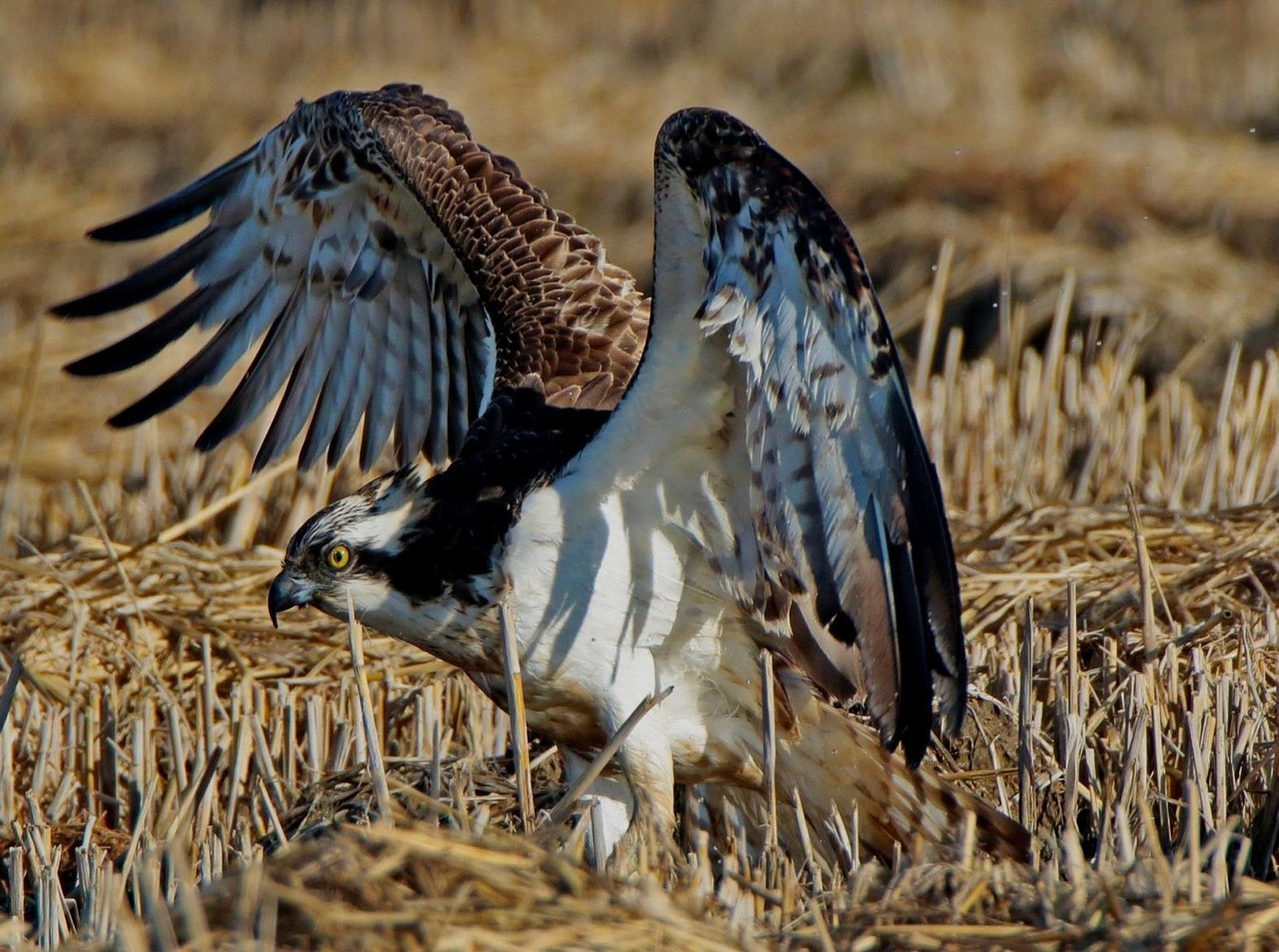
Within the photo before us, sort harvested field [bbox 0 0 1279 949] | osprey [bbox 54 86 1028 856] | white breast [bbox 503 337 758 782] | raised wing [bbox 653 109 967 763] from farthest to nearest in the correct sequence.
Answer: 1. white breast [bbox 503 337 758 782]
2. osprey [bbox 54 86 1028 856]
3. raised wing [bbox 653 109 967 763]
4. harvested field [bbox 0 0 1279 949]

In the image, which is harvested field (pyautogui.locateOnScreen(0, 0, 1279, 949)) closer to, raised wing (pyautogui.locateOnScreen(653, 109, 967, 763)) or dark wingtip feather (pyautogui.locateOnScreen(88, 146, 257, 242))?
raised wing (pyautogui.locateOnScreen(653, 109, 967, 763))

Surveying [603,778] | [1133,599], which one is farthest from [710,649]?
[1133,599]

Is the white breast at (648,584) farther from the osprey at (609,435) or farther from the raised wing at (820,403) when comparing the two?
the raised wing at (820,403)

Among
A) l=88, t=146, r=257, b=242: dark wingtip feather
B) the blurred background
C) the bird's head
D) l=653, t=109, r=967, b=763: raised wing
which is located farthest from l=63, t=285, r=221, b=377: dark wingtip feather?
l=653, t=109, r=967, b=763: raised wing

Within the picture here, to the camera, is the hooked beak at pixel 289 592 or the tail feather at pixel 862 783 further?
the hooked beak at pixel 289 592

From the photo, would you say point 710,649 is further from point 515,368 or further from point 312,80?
point 312,80

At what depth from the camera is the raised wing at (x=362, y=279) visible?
4.85m

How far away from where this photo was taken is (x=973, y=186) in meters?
10.3

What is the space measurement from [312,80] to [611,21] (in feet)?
8.60

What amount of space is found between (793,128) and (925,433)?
21.0ft

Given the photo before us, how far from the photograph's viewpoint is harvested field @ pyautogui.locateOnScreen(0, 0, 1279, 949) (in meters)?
2.75

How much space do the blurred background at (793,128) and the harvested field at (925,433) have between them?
41 millimetres

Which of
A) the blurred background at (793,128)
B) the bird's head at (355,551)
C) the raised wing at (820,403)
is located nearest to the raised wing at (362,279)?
the bird's head at (355,551)

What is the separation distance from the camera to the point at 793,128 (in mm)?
12375
